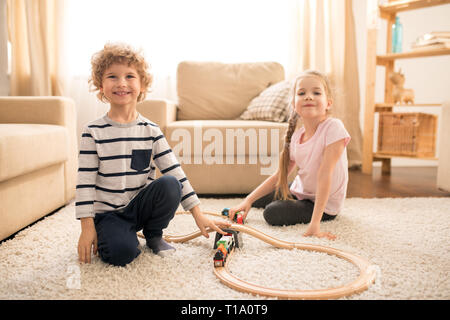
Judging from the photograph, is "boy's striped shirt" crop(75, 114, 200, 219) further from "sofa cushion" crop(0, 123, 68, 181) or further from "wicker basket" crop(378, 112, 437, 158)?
"wicker basket" crop(378, 112, 437, 158)

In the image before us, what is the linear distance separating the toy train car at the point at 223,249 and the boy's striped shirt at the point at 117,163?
15 centimetres

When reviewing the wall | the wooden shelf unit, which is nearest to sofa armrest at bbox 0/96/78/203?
the wooden shelf unit

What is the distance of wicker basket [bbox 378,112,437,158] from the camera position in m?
2.65

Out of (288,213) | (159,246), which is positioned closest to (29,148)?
(159,246)

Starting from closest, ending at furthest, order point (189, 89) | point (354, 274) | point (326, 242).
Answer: point (354, 274) < point (326, 242) < point (189, 89)

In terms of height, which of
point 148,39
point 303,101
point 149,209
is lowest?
point 149,209

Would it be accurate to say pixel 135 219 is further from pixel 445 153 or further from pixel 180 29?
pixel 180 29

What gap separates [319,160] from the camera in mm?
1408

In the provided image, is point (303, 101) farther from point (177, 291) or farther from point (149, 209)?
point (177, 291)

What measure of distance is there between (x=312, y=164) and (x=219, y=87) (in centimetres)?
139
